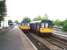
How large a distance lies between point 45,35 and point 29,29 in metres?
18.4

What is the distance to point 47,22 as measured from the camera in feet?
122

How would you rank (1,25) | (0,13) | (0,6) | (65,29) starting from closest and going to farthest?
(0,6)
(0,13)
(65,29)
(1,25)

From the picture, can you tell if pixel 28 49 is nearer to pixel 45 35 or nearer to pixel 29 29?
pixel 45 35

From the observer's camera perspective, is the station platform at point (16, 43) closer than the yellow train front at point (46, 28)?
Yes

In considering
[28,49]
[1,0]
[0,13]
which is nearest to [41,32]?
[1,0]

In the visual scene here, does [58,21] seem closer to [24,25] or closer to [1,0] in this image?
[24,25]

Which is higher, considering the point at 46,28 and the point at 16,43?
the point at 46,28

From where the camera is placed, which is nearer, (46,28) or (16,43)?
(16,43)

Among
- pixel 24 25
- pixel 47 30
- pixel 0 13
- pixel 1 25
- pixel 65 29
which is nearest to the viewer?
pixel 47 30

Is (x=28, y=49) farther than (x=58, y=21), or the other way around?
(x=58, y=21)

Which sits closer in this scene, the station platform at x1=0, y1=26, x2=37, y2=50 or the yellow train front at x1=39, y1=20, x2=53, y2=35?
the station platform at x1=0, y1=26, x2=37, y2=50

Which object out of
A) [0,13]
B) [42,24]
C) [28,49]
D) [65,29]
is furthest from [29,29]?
[28,49]

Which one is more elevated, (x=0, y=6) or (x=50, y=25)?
(x=0, y=6)

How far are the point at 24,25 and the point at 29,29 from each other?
1729 mm
